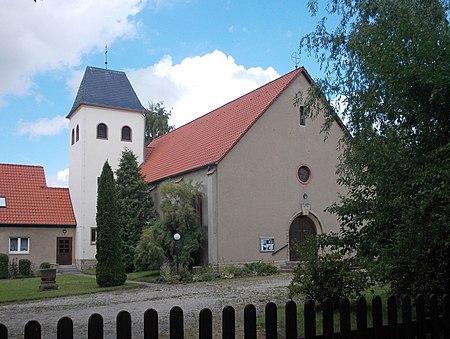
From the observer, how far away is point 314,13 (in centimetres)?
1277

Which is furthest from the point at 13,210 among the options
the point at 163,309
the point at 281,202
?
the point at 163,309

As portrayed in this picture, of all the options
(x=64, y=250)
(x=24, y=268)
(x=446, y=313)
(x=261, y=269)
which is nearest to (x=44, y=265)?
(x=24, y=268)

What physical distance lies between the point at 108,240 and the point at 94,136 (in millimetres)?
16443

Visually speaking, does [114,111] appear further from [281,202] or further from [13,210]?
[281,202]

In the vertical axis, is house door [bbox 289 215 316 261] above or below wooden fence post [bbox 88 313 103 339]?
above

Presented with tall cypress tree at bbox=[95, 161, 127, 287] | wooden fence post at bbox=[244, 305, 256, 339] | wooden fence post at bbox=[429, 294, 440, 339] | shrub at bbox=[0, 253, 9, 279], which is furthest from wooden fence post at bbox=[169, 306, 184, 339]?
shrub at bbox=[0, 253, 9, 279]

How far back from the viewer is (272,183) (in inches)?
1044

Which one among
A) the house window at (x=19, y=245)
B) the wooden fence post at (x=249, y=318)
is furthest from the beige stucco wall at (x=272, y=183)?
the wooden fence post at (x=249, y=318)

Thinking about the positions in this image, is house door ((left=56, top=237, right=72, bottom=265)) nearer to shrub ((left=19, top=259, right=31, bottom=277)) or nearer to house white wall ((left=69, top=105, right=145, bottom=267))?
house white wall ((left=69, top=105, right=145, bottom=267))

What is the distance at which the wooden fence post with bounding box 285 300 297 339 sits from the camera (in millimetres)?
4371

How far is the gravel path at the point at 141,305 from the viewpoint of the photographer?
10430mm

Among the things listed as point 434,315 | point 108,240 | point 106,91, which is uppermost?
point 106,91

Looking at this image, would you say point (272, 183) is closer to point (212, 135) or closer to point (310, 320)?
point (212, 135)

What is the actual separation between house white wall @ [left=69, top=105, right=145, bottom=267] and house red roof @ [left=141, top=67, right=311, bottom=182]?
247 centimetres
